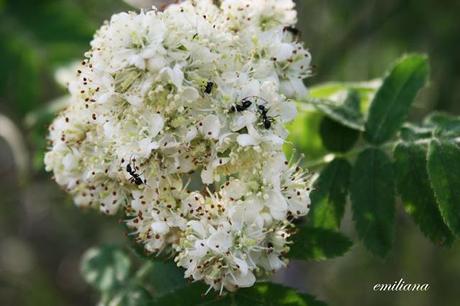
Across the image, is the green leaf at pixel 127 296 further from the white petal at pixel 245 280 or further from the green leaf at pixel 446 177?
the green leaf at pixel 446 177

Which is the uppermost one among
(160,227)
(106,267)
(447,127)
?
(447,127)

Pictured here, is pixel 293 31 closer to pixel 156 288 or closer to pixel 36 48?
pixel 156 288

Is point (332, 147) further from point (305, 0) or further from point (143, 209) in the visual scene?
point (305, 0)

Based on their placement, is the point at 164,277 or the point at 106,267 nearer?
the point at 164,277

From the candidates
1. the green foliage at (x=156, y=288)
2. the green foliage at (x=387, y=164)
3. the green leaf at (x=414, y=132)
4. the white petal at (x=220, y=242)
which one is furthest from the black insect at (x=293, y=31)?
the white petal at (x=220, y=242)

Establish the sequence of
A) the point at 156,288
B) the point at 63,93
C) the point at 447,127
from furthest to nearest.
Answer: the point at 63,93 → the point at 156,288 → the point at 447,127

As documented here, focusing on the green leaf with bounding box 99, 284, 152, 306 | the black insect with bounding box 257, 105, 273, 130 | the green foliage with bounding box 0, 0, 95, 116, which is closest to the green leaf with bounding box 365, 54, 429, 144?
the black insect with bounding box 257, 105, 273, 130

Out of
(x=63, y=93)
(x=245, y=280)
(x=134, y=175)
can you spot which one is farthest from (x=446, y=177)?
(x=63, y=93)

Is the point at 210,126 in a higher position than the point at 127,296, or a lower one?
higher
